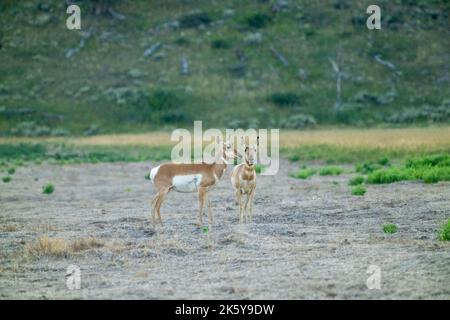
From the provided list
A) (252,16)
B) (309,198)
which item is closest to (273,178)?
(309,198)

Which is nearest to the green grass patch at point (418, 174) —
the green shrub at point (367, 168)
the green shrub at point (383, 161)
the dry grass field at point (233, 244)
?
the dry grass field at point (233, 244)

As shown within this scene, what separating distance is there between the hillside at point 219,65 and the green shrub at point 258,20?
112mm

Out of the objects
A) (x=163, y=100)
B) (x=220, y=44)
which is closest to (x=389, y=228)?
(x=163, y=100)

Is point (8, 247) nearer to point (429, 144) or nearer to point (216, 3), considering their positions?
point (429, 144)

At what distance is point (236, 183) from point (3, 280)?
7065mm

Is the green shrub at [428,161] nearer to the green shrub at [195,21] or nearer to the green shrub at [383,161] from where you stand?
the green shrub at [383,161]

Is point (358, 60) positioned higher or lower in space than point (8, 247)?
higher

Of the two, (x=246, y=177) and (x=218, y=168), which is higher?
(x=218, y=168)

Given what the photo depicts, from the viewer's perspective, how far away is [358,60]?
67.2 meters

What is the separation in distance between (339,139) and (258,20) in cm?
3113

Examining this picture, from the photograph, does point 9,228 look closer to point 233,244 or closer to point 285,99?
point 233,244

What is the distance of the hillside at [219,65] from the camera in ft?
196

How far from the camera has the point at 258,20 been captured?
7188cm
